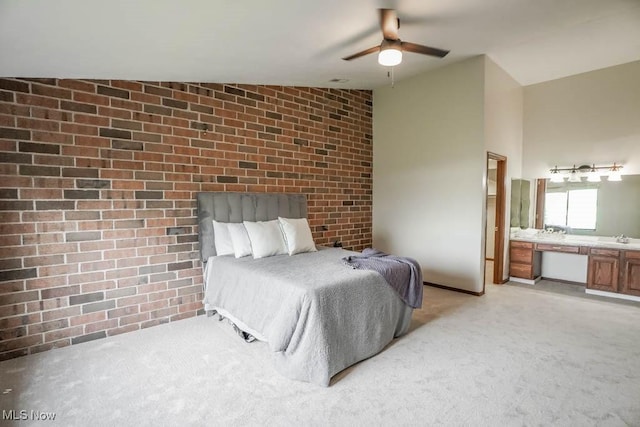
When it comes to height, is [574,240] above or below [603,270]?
above

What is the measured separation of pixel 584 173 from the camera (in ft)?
15.9

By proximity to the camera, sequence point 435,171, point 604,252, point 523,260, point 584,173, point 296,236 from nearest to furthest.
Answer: point 296,236 → point 604,252 → point 435,171 → point 584,173 → point 523,260

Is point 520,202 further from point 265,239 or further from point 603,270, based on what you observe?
point 265,239

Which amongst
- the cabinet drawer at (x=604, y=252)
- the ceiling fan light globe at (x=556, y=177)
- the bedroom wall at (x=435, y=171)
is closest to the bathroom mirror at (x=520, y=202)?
the ceiling fan light globe at (x=556, y=177)

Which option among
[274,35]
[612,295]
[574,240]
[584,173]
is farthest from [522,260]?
[274,35]

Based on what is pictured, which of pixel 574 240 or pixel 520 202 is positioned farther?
pixel 520 202

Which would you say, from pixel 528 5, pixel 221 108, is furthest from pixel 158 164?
pixel 528 5

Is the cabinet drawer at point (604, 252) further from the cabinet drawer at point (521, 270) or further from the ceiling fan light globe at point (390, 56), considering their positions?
the ceiling fan light globe at point (390, 56)

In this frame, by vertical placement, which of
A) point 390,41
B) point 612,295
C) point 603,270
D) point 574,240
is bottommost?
point 612,295

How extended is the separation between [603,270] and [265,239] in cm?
459

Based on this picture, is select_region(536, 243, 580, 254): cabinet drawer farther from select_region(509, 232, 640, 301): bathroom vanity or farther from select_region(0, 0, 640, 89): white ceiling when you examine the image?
select_region(0, 0, 640, 89): white ceiling

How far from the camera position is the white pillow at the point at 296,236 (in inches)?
146

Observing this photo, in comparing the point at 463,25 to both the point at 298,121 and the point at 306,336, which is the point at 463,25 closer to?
Answer: the point at 298,121

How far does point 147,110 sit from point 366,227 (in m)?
3.74
